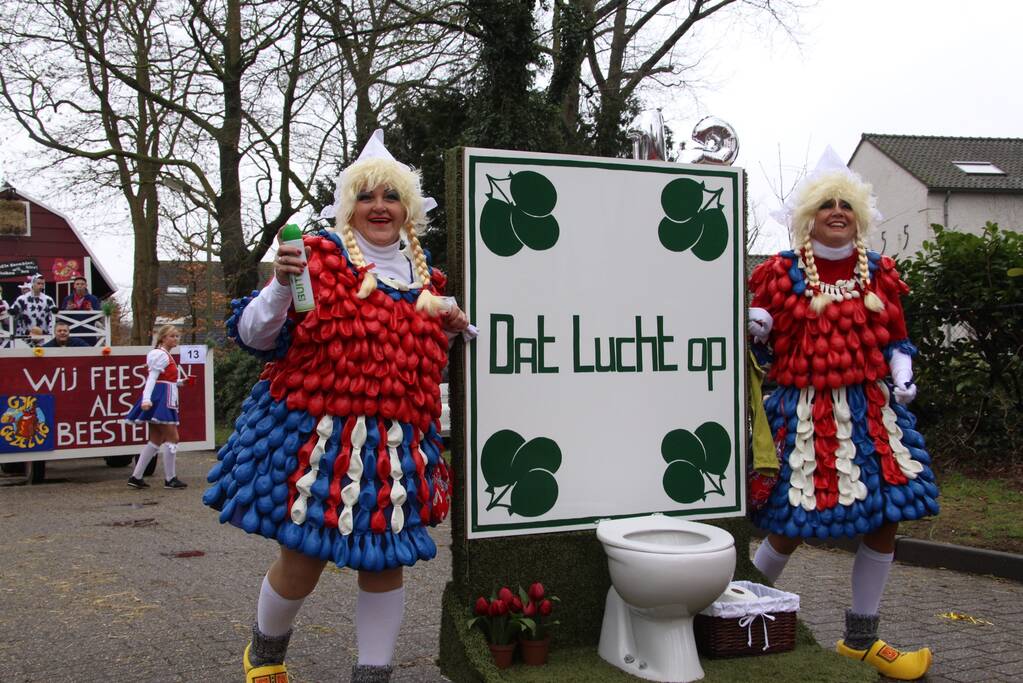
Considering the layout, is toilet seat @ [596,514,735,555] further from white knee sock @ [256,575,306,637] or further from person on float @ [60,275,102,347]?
person on float @ [60,275,102,347]

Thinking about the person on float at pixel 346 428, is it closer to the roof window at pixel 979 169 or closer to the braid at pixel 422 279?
the braid at pixel 422 279

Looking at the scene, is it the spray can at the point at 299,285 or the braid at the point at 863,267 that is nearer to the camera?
the spray can at the point at 299,285

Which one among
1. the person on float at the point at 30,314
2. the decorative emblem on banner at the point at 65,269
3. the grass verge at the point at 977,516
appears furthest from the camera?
the decorative emblem on banner at the point at 65,269

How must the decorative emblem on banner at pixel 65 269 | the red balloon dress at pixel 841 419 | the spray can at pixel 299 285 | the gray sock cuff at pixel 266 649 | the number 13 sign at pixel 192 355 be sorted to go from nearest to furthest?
1. the spray can at pixel 299 285
2. the gray sock cuff at pixel 266 649
3. the red balloon dress at pixel 841 419
4. the number 13 sign at pixel 192 355
5. the decorative emblem on banner at pixel 65 269

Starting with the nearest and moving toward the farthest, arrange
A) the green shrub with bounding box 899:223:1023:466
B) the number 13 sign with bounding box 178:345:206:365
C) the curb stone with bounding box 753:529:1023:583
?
the curb stone with bounding box 753:529:1023:583, the green shrub with bounding box 899:223:1023:466, the number 13 sign with bounding box 178:345:206:365

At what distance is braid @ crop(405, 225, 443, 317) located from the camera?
10.3ft

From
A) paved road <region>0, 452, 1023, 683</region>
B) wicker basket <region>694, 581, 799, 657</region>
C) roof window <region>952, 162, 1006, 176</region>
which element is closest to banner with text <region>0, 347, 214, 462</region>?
paved road <region>0, 452, 1023, 683</region>

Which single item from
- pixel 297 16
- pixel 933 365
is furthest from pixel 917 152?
pixel 933 365

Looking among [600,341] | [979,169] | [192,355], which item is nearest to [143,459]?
[192,355]

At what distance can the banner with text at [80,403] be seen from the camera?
33.1 ft

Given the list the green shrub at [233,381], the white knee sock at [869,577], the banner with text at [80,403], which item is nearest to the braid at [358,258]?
the white knee sock at [869,577]

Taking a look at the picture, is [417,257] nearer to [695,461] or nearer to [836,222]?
[695,461]

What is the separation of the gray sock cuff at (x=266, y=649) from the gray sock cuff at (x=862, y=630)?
215cm

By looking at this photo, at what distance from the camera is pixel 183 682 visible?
3.53 meters
